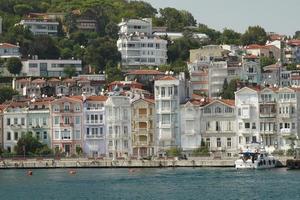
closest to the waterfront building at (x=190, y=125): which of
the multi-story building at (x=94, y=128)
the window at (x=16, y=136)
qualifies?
the multi-story building at (x=94, y=128)

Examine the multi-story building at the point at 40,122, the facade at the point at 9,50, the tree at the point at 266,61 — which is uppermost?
the facade at the point at 9,50

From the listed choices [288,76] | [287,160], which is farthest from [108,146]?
[288,76]

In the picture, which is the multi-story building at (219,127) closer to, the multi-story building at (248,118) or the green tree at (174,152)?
the multi-story building at (248,118)

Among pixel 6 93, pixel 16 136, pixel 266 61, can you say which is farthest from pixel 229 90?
pixel 16 136

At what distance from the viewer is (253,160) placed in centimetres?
8881

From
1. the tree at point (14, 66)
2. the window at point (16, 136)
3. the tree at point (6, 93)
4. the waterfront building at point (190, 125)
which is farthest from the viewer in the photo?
the tree at point (14, 66)

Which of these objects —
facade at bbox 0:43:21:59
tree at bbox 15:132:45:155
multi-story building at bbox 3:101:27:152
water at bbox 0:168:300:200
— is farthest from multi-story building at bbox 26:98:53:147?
facade at bbox 0:43:21:59

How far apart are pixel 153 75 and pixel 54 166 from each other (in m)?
29.9

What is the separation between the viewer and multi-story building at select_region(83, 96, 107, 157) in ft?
327

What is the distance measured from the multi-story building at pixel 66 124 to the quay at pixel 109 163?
580 cm

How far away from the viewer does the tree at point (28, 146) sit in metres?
97.8

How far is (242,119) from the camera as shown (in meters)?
97.8

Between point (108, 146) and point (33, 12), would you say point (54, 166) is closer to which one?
point (108, 146)

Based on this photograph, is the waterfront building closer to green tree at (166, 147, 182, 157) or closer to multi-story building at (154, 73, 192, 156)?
multi-story building at (154, 73, 192, 156)
